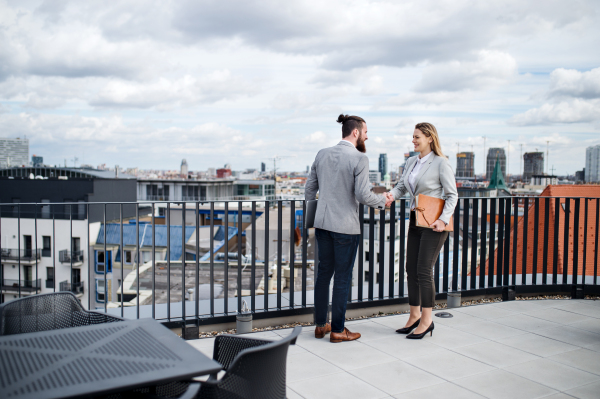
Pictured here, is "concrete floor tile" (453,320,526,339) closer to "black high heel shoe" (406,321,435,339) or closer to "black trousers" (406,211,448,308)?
"black high heel shoe" (406,321,435,339)

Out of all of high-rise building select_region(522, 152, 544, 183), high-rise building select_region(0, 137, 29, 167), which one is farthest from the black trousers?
high-rise building select_region(0, 137, 29, 167)

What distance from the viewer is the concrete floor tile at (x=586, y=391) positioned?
2.46 meters

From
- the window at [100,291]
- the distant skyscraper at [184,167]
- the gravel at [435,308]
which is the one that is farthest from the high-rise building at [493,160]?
the gravel at [435,308]

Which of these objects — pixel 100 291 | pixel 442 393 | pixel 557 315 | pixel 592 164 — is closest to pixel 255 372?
pixel 442 393

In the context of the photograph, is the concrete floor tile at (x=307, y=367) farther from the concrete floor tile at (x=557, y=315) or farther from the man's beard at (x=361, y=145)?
the concrete floor tile at (x=557, y=315)

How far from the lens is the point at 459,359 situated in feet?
9.97

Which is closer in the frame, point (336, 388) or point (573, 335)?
point (336, 388)

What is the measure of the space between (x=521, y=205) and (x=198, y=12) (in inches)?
374

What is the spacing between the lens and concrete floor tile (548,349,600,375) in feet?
9.51

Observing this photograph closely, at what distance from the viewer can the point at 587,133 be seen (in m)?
41.4

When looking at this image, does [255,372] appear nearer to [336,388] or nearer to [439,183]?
[336,388]

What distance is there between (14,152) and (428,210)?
81886mm

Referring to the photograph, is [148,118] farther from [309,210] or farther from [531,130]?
[309,210]

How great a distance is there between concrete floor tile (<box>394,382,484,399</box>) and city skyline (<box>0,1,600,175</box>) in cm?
180
